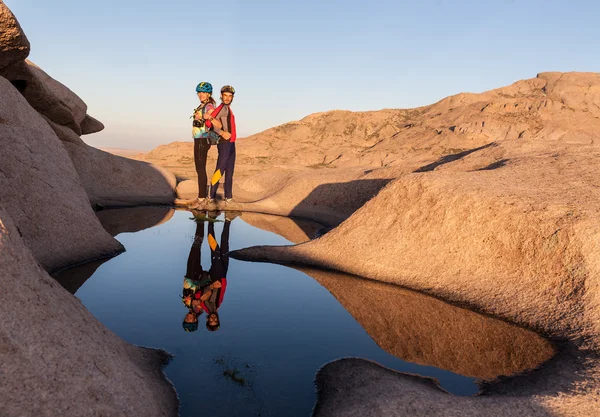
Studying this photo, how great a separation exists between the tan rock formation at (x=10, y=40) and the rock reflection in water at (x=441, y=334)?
26.8 ft

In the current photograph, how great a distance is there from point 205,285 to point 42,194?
12.5 feet

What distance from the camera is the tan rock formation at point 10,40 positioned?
9.39 meters

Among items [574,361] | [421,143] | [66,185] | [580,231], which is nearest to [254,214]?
[66,185]

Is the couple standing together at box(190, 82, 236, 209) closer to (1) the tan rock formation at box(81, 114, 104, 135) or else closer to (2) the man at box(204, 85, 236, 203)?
(2) the man at box(204, 85, 236, 203)

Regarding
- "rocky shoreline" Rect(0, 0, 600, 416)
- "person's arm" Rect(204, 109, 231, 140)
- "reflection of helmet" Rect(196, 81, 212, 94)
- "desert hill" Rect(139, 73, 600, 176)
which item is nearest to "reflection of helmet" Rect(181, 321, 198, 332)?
"rocky shoreline" Rect(0, 0, 600, 416)

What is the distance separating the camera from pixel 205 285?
7.82 meters

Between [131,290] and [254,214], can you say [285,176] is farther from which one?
[131,290]

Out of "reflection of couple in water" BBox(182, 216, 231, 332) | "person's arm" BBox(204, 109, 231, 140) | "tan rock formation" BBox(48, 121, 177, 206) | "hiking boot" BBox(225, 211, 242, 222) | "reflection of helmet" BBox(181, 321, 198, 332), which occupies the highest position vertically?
"person's arm" BBox(204, 109, 231, 140)

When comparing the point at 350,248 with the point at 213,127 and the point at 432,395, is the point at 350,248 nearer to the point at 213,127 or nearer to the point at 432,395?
the point at 432,395

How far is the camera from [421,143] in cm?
3394

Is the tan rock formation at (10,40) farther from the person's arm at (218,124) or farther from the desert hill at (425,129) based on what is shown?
the desert hill at (425,129)

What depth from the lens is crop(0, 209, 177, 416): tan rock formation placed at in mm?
3365

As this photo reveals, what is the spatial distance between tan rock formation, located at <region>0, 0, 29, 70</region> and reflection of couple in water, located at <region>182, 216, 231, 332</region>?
5.75 meters

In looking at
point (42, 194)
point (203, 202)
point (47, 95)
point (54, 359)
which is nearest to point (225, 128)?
point (203, 202)
